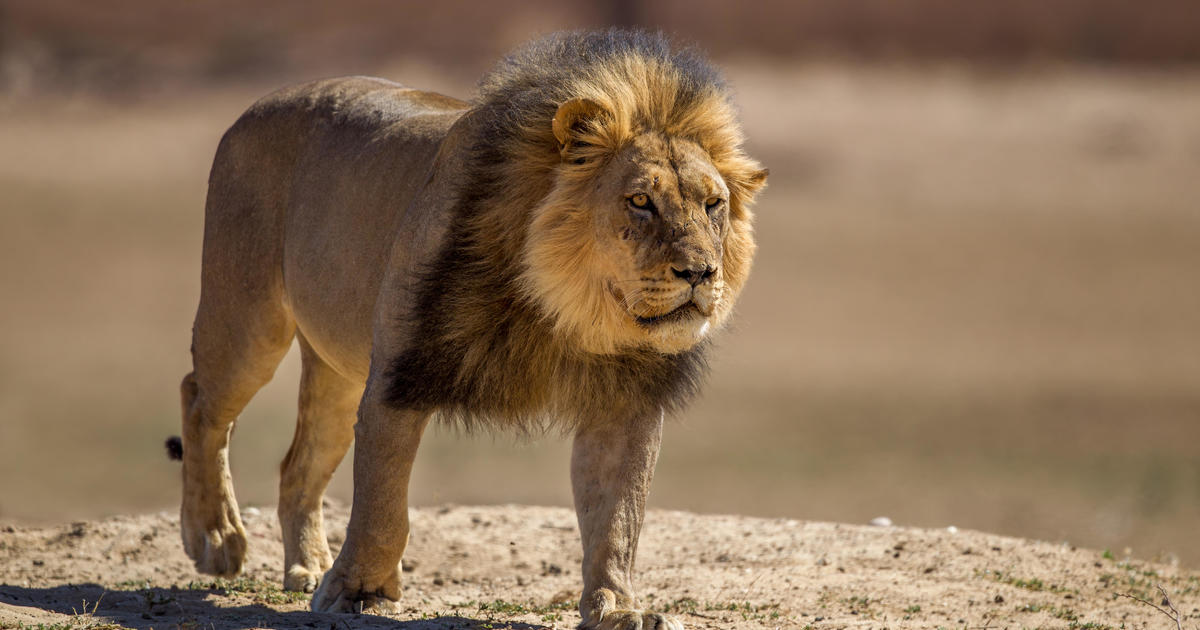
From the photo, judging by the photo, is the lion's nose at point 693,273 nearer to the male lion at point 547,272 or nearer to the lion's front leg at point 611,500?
the male lion at point 547,272

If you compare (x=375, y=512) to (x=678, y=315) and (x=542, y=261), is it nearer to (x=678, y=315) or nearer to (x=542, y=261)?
(x=542, y=261)

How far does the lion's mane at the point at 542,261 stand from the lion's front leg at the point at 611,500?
0.15 m

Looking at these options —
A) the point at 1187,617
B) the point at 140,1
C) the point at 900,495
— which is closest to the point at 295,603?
the point at 1187,617

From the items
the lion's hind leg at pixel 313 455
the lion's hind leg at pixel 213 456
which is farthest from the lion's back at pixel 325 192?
the lion's hind leg at pixel 313 455

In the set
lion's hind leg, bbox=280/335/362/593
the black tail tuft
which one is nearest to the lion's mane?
lion's hind leg, bbox=280/335/362/593

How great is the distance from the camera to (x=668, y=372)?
5.23 m

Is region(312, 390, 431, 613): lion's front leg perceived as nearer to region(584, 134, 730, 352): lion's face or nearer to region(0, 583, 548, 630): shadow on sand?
region(0, 583, 548, 630): shadow on sand

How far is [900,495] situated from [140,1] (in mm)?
22061

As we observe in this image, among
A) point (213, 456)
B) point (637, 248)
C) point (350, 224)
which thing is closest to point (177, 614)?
point (213, 456)

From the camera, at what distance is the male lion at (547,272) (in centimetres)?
473

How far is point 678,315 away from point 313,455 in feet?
8.23

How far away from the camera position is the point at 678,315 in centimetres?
466

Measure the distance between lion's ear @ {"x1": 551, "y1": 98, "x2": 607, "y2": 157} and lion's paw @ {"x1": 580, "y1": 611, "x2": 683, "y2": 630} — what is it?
1.42 metres

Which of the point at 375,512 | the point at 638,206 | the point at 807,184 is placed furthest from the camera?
the point at 807,184
